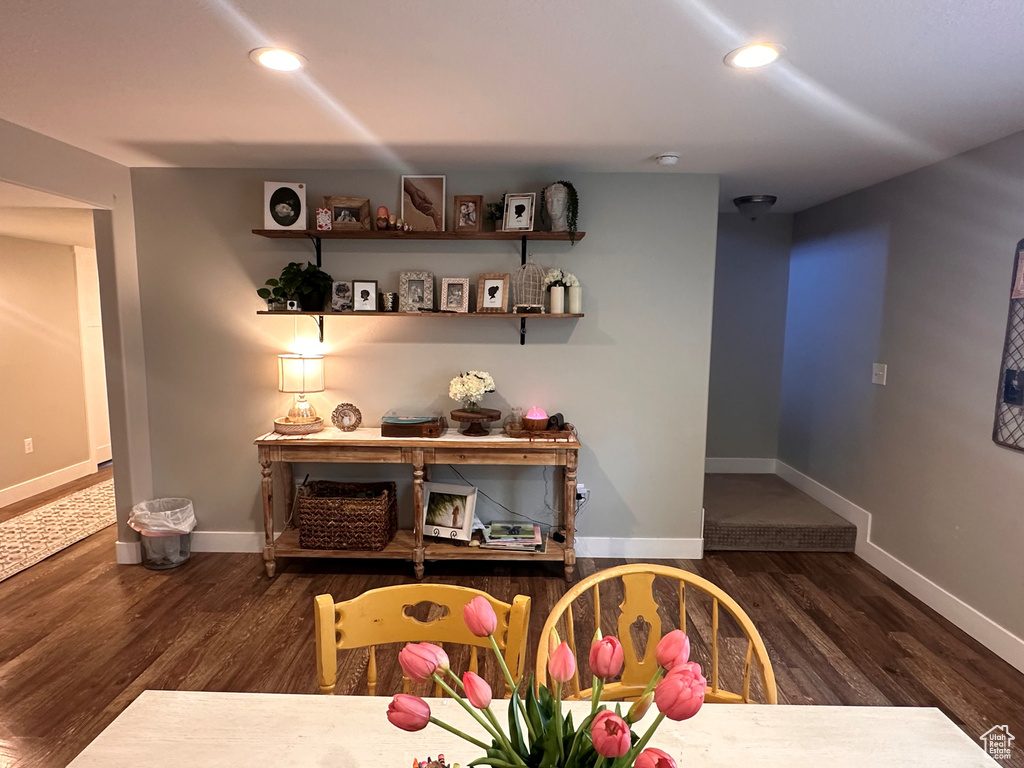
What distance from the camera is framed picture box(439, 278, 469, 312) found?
3.17 meters

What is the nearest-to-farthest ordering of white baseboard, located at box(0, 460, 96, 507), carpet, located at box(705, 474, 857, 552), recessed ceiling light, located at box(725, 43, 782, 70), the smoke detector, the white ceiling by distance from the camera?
the white ceiling < recessed ceiling light, located at box(725, 43, 782, 70) < carpet, located at box(705, 474, 857, 552) < the smoke detector < white baseboard, located at box(0, 460, 96, 507)

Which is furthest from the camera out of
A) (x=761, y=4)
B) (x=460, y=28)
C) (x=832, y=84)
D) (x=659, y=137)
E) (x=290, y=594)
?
(x=290, y=594)

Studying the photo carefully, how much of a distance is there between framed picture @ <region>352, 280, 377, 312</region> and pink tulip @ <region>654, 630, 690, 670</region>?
2.77 metres

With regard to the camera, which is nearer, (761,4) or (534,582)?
(761,4)

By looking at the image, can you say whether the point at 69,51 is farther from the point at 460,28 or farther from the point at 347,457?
the point at 347,457

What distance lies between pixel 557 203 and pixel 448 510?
185 centimetres

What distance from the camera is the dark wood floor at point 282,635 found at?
215cm

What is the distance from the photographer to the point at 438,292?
10.7ft

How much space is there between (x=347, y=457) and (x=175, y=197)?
1.82 m

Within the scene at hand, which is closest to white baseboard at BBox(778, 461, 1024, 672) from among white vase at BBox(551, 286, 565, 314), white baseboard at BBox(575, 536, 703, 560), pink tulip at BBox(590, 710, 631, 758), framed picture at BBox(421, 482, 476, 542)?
white baseboard at BBox(575, 536, 703, 560)

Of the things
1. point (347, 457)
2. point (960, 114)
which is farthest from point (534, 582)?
point (960, 114)

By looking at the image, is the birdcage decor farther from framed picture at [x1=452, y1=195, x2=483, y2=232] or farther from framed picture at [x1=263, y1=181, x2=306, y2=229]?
framed picture at [x1=263, y1=181, x2=306, y2=229]

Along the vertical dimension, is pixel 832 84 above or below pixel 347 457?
above

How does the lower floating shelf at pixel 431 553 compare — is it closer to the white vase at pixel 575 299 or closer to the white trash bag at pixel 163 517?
the white trash bag at pixel 163 517
